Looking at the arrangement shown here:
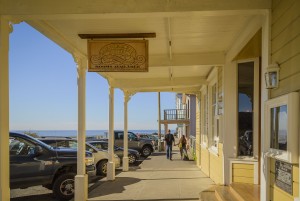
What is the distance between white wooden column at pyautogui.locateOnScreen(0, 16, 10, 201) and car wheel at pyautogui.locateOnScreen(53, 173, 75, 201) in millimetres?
4598

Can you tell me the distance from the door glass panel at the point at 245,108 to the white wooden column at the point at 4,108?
16.9ft

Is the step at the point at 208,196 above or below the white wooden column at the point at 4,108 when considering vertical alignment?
below

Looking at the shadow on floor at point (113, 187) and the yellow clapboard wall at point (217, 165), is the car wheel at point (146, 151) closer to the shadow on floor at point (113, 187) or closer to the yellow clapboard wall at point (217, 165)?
the shadow on floor at point (113, 187)

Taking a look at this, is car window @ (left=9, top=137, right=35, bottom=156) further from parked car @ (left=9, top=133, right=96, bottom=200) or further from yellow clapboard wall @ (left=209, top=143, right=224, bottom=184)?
yellow clapboard wall @ (left=209, top=143, right=224, bottom=184)

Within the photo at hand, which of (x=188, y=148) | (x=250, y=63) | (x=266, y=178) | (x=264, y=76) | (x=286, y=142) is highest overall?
(x=250, y=63)

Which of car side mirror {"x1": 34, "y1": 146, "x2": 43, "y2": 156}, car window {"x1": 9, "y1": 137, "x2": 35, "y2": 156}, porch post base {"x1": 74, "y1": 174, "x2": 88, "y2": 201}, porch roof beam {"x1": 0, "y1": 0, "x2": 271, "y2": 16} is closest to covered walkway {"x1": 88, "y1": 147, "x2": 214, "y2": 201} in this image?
porch post base {"x1": 74, "y1": 174, "x2": 88, "y2": 201}

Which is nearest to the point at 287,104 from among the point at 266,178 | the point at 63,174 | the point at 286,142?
the point at 286,142

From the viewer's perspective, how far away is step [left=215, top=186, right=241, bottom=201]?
22.5ft

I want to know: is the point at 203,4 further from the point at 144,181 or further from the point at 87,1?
the point at 144,181

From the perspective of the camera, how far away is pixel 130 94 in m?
15.7

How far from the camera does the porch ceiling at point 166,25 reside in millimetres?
4799

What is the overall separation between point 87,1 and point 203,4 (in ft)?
5.13

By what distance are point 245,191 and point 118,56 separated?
11.4 feet

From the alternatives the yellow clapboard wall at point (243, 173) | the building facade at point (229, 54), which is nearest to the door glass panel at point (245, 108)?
the building facade at point (229, 54)
